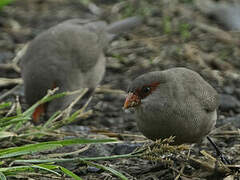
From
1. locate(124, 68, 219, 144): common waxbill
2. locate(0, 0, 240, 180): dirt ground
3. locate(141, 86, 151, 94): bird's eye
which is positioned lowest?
locate(0, 0, 240, 180): dirt ground

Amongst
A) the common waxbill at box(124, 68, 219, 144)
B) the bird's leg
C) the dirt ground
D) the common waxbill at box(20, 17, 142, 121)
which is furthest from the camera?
the common waxbill at box(20, 17, 142, 121)

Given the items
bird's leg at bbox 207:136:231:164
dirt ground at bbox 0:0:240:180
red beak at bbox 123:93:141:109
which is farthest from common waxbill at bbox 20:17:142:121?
bird's leg at bbox 207:136:231:164

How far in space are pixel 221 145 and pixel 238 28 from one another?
138 inches

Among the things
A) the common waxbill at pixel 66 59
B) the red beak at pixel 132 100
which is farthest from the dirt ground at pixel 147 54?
the red beak at pixel 132 100

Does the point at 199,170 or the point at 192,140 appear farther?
the point at 192,140

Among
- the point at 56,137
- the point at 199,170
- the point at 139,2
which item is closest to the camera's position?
the point at 199,170

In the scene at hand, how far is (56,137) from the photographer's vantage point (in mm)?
4660

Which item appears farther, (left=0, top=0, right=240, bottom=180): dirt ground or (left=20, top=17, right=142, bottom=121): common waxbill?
(left=20, top=17, right=142, bottom=121): common waxbill

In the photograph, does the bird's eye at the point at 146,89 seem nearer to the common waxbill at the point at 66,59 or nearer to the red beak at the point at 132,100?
the red beak at the point at 132,100

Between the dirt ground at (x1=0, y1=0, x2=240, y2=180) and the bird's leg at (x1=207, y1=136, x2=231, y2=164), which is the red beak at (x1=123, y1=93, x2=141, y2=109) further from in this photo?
the bird's leg at (x1=207, y1=136, x2=231, y2=164)

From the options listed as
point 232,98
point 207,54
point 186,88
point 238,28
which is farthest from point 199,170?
point 238,28

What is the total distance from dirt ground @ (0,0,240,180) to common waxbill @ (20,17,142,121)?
0.28 metres

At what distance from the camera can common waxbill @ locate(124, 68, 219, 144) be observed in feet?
12.7

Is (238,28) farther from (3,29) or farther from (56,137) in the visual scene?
(56,137)
